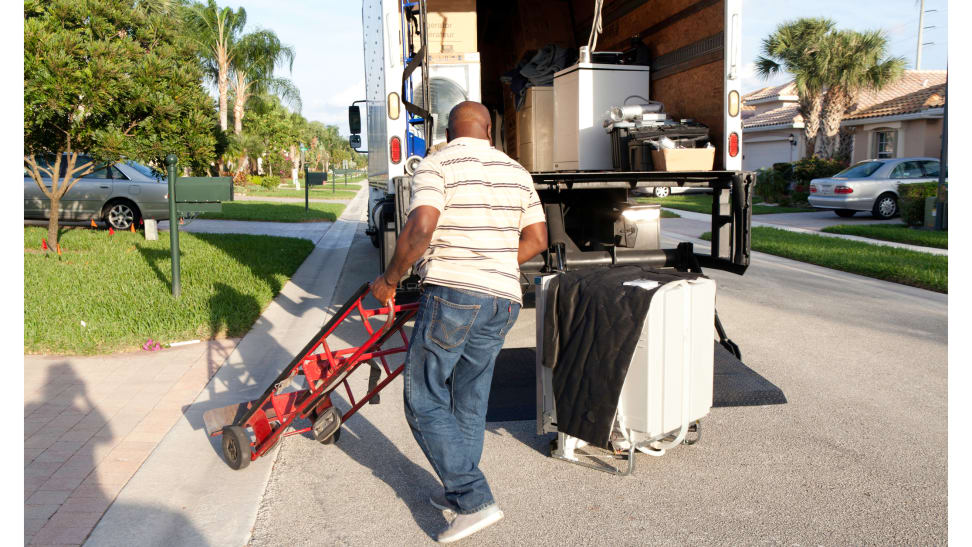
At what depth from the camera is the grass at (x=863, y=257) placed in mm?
10398

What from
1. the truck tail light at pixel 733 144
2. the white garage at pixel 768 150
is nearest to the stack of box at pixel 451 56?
the truck tail light at pixel 733 144

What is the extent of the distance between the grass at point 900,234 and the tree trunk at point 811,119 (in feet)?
47.6

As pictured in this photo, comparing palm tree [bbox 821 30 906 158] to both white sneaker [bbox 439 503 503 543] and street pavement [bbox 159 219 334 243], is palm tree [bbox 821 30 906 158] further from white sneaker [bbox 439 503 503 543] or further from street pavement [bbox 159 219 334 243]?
white sneaker [bbox 439 503 503 543]

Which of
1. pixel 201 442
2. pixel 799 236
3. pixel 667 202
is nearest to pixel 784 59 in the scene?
pixel 667 202

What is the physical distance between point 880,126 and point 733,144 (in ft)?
89.9

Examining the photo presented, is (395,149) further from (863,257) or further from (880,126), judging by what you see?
(880,126)

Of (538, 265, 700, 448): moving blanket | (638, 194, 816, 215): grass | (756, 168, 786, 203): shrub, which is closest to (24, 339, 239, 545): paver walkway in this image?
(538, 265, 700, 448): moving blanket

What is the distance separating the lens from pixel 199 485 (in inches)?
159

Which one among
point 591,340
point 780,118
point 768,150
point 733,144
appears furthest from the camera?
point 768,150

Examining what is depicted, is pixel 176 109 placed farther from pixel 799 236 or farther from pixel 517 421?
pixel 799 236

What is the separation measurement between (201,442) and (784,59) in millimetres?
31401

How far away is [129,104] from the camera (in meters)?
10.7

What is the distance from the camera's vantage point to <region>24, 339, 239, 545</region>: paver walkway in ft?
12.2

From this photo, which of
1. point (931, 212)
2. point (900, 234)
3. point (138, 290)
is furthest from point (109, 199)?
point (931, 212)
